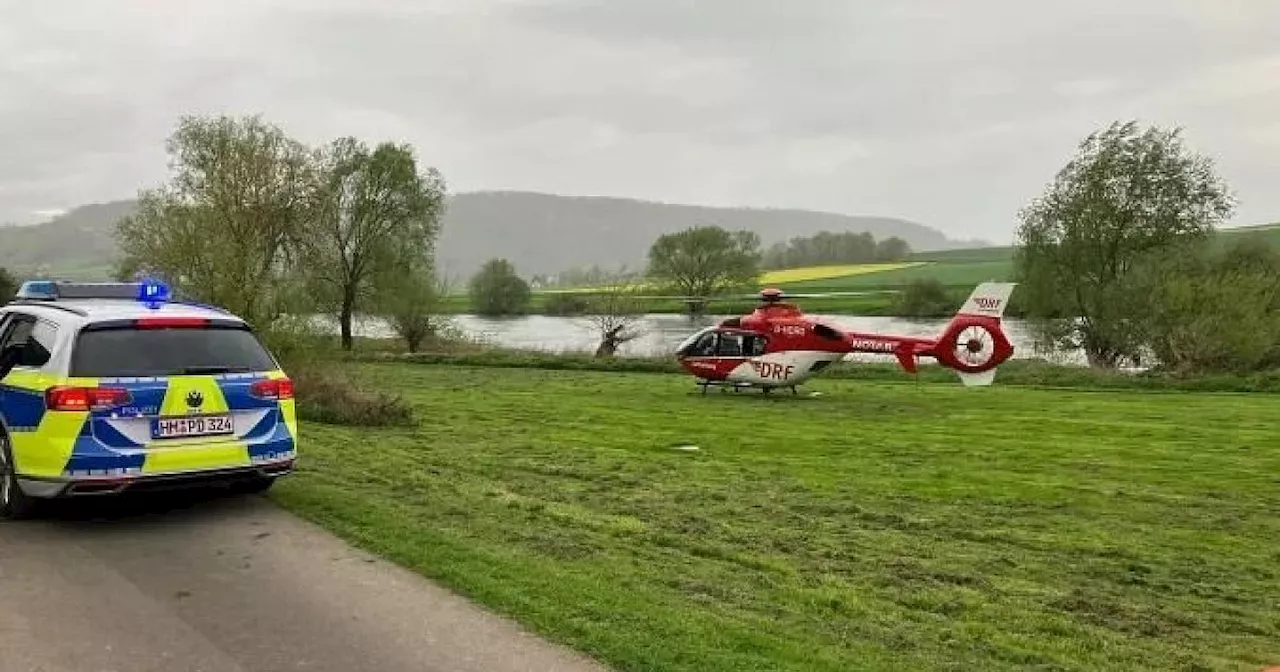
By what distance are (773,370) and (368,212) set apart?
34822 mm

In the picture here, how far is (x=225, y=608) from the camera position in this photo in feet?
18.0

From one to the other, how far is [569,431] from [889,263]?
93.0 meters

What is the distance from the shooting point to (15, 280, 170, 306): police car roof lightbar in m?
8.57

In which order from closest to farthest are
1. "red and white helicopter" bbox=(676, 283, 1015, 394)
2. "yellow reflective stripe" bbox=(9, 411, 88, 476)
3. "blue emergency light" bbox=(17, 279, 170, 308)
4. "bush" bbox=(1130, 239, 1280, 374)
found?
"yellow reflective stripe" bbox=(9, 411, 88, 476)
"blue emergency light" bbox=(17, 279, 170, 308)
"red and white helicopter" bbox=(676, 283, 1015, 394)
"bush" bbox=(1130, 239, 1280, 374)

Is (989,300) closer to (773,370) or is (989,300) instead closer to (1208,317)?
(773,370)

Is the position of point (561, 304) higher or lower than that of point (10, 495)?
higher

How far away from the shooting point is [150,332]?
730 cm

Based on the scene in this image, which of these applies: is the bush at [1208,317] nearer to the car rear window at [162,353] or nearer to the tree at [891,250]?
the car rear window at [162,353]

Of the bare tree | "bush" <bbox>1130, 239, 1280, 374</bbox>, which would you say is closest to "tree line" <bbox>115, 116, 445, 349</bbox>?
the bare tree

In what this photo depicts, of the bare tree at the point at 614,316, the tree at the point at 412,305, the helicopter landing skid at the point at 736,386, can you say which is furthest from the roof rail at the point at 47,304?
the tree at the point at 412,305

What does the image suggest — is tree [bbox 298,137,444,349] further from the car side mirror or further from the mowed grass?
the car side mirror

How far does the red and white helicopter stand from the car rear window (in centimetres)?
1683

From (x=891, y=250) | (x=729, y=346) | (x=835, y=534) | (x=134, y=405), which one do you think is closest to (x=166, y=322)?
(x=134, y=405)

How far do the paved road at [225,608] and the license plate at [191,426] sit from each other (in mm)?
771
